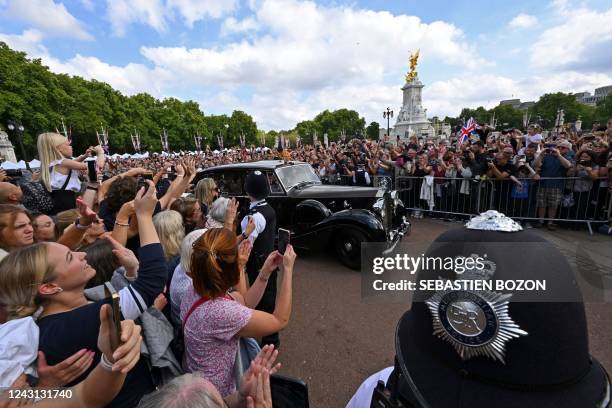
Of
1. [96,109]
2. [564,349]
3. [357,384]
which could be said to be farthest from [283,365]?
[96,109]

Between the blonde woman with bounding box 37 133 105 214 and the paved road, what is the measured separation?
3478mm

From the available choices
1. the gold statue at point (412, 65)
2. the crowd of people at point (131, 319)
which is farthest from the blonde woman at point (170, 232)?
the gold statue at point (412, 65)

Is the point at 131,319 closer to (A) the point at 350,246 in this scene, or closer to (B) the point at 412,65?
(A) the point at 350,246

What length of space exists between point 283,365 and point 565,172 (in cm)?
755

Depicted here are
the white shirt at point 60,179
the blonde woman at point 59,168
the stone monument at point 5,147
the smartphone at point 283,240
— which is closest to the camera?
the smartphone at point 283,240

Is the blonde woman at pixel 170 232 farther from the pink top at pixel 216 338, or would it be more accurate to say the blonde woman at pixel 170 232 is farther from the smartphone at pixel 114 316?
the smartphone at pixel 114 316

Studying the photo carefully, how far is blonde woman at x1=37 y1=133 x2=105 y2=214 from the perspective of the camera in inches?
137

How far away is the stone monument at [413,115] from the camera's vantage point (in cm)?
4091

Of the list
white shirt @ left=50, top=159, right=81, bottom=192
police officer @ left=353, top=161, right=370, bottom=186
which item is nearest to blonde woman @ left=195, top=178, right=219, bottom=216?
white shirt @ left=50, top=159, right=81, bottom=192

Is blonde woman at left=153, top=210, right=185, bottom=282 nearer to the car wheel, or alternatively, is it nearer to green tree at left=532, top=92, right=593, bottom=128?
the car wheel

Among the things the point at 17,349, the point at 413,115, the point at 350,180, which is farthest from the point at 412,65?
the point at 17,349

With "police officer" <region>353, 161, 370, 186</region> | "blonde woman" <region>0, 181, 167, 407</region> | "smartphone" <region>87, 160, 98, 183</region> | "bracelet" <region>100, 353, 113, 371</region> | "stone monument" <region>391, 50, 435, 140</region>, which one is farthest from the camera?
"stone monument" <region>391, 50, 435, 140</region>

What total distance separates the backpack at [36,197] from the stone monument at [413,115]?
40.9m

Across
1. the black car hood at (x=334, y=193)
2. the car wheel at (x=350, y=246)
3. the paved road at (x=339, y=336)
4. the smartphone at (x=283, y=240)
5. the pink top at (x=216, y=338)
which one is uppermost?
the smartphone at (x=283, y=240)
